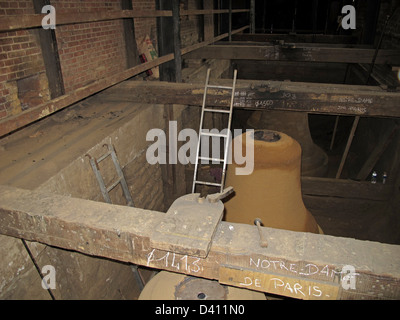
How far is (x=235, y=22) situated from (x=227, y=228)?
19532 millimetres

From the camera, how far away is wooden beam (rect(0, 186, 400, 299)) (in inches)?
62.9

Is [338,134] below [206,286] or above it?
below

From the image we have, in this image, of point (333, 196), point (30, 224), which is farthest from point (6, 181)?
point (333, 196)

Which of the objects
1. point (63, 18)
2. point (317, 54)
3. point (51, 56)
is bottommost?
point (317, 54)

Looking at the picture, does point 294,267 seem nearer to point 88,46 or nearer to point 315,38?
point 88,46

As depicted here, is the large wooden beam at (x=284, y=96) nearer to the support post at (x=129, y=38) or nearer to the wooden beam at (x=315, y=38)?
the support post at (x=129, y=38)

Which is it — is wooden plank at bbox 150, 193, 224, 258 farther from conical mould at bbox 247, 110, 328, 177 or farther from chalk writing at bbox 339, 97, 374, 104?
conical mould at bbox 247, 110, 328, 177

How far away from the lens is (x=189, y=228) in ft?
5.83

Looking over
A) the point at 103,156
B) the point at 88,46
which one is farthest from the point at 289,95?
the point at 88,46

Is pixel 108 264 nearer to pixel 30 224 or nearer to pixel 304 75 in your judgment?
pixel 30 224

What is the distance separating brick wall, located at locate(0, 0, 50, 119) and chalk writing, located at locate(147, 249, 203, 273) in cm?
373

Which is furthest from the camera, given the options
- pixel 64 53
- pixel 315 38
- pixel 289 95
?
pixel 315 38

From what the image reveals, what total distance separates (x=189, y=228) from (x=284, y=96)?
304cm
